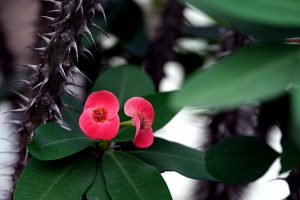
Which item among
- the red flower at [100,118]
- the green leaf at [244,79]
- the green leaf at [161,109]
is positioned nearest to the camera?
the green leaf at [244,79]

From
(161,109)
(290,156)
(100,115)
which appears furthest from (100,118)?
(290,156)

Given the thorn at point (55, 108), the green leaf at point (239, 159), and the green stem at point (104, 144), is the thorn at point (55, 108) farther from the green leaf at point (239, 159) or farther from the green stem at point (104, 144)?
the green leaf at point (239, 159)

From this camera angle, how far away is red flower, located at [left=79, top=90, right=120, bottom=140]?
0.73 m

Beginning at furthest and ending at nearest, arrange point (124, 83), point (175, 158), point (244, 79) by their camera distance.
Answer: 1. point (124, 83)
2. point (175, 158)
3. point (244, 79)

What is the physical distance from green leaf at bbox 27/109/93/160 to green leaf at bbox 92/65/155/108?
0.46ft

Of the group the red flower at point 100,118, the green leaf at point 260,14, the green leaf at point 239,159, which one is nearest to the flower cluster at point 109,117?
the red flower at point 100,118

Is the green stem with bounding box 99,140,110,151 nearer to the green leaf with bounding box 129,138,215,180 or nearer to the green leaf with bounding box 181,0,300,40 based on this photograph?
the green leaf with bounding box 129,138,215,180

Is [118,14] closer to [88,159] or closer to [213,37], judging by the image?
[213,37]

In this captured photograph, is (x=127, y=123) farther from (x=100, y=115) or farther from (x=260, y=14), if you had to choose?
(x=260, y=14)

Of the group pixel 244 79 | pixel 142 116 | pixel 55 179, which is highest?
pixel 244 79

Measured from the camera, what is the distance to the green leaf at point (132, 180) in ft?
2.47

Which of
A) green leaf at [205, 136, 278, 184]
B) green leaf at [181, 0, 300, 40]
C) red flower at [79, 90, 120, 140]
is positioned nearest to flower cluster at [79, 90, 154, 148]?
red flower at [79, 90, 120, 140]

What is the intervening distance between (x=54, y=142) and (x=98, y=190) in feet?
0.28

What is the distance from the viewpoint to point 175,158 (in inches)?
33.3
